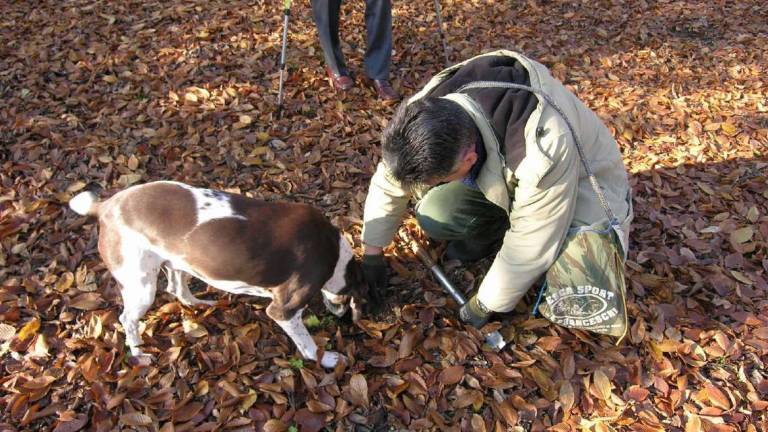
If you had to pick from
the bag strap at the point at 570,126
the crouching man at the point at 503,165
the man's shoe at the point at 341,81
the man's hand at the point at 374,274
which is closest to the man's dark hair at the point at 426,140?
the crouching man at the point at 503,165

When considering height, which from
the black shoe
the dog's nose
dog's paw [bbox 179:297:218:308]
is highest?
the black shoe

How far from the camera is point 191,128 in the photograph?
14.7 feet

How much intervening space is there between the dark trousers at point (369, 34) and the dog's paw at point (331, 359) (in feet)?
9.44

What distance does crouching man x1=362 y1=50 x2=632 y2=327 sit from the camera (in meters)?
2.29

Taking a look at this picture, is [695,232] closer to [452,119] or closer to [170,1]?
[452,119]

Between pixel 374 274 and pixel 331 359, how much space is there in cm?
60

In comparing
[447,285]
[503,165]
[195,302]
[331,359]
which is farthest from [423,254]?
[195,302]

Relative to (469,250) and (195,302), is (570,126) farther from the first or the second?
(195,302)

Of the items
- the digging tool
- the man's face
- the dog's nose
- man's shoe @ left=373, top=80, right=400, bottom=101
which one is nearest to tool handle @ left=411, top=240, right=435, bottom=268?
the digging tool

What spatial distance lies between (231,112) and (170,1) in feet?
7.72

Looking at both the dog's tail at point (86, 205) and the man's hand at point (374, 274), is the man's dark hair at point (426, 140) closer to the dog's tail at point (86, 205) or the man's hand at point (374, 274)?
the man's hand at point (374, 274)

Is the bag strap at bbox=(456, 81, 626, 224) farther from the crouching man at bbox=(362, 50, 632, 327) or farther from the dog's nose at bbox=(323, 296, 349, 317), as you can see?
the dog's nose at bbox=(323, 296, 349, 317)

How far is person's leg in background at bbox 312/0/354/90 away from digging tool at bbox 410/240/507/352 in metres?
2.03

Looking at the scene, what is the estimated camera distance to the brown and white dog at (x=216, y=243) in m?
2.57
